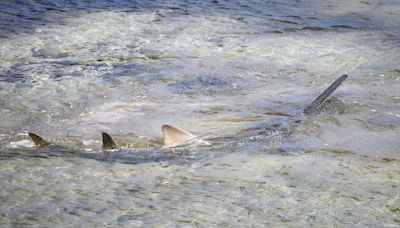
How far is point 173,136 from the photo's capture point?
1.83 meters

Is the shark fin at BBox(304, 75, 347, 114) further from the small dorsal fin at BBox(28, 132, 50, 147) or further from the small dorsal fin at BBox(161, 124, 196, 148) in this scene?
the small dorsal fin at BBox(28, 132, 50, 147)

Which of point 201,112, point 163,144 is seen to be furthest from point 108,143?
point 201,112

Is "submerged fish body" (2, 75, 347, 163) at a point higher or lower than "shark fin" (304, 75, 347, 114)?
lower

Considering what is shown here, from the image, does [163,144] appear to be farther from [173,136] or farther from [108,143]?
[108,143]

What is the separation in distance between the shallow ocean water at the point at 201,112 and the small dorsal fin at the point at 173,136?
1.2 inches

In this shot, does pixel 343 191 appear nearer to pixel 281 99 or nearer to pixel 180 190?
pixel 180 190

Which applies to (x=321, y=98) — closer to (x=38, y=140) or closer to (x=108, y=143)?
(x=108, y=143)

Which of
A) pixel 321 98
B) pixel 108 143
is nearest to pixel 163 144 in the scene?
pixel 108 143

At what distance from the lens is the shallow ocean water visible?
1.46m

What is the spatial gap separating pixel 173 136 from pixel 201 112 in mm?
266

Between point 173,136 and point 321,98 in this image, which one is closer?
point 173,136

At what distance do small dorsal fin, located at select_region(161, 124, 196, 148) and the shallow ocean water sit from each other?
0.03 meters

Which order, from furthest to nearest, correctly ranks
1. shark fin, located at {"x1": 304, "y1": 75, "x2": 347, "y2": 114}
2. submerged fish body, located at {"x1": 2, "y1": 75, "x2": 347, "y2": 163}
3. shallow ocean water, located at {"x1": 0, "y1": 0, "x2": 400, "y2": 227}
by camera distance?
shark fin, located at {"x1": 304, "y1": 75, "x2": 347, "y2": 114} → submerged fish body, located at {"x1": 2, "y1": 75, "x2": 347, "y2": 163} → shallow ocean water, located at {"x1": 0, "y1": 0, "x2": 400, "y2": 227}

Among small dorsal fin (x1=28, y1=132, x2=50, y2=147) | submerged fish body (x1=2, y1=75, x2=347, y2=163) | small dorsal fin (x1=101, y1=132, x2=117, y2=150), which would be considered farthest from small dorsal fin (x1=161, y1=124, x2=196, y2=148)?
small dorsal fin (x1=28, y1=132, x2=50, y2=147)
